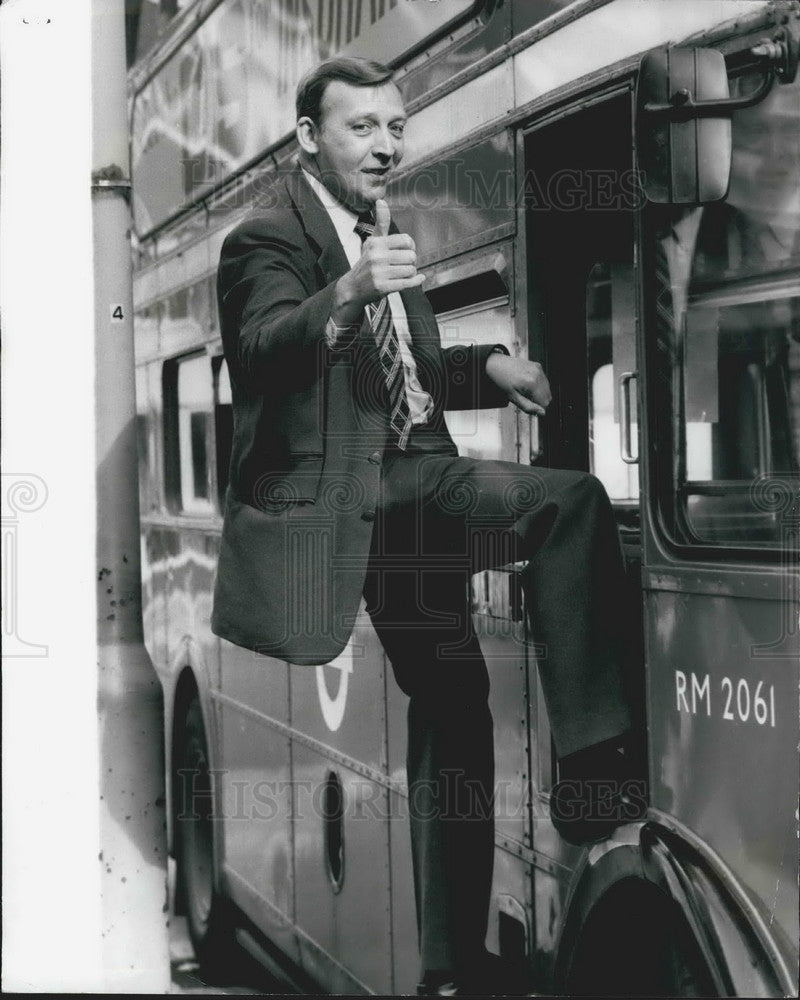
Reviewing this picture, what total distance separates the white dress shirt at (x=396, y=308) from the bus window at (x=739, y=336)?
1.78ft

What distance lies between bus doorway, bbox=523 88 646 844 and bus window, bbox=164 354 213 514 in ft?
→ 5.27

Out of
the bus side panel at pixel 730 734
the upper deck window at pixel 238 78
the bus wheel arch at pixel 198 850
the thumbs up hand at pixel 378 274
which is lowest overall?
the bus wheel arch at pixel 198 850

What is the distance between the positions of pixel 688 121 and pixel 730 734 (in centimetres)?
104

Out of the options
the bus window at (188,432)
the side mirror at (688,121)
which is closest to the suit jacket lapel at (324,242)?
the side mirror at (688,121)

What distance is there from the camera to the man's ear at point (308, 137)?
3020 mm

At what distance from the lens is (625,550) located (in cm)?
275

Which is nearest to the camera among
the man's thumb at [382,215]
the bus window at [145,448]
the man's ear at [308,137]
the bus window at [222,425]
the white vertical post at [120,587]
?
the man's thumb at [382,215]

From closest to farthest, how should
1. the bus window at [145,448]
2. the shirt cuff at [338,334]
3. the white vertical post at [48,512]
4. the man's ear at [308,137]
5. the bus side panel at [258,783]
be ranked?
1. the shirt cuff at [338,334]
2. the man's ear at [308,137]
3. the white vertical post at [48,512]
4. the bus side panel at [258,783]
5. the bus window at [145,448]

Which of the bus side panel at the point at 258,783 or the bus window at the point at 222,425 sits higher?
the bus window at the point at 222,425

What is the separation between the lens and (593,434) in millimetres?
2891

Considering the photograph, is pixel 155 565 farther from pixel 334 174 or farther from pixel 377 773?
pixel 334 174

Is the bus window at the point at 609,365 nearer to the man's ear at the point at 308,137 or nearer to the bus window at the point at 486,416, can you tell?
the bus window at the point at 486,416

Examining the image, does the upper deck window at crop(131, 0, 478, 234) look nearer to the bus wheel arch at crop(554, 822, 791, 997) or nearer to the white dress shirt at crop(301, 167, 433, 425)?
the white dress shirt at crop(301, 167, 433, 425)

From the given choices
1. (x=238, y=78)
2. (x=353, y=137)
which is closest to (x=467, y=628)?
(x=353, y=137)
